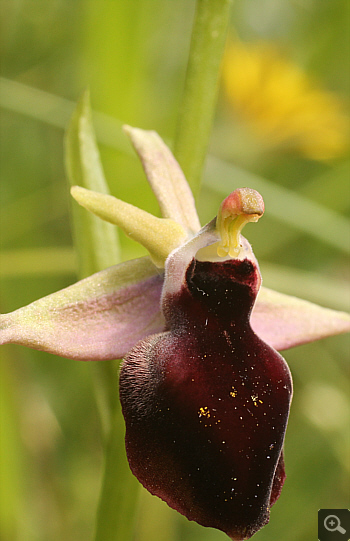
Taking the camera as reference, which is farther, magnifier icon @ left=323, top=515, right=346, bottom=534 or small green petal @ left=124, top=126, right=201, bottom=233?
magnifier icon @ left=323, top=515, right=346, bottom=534

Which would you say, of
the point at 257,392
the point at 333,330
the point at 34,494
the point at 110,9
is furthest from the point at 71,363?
the point at 257,392

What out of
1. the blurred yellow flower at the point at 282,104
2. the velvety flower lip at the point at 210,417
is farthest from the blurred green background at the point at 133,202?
the velvety flower lip at the point at 210,417

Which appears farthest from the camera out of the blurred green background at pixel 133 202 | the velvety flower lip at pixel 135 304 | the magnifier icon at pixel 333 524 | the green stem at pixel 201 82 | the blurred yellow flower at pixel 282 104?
the blurred yellow flower at pixel 282 104

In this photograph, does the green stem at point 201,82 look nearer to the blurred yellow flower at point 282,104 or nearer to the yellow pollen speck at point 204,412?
the yellow pollen speck at point 204,412

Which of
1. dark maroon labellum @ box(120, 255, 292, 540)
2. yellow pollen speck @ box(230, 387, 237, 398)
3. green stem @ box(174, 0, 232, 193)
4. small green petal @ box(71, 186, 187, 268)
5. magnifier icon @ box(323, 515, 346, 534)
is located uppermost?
green stem @ box(174, 0, 232, 193)

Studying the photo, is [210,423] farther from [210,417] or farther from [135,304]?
[135,304]

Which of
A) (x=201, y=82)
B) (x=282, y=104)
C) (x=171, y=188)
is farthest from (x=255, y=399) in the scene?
(x=282, y=104)

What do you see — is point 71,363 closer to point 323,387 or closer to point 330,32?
point 323,387

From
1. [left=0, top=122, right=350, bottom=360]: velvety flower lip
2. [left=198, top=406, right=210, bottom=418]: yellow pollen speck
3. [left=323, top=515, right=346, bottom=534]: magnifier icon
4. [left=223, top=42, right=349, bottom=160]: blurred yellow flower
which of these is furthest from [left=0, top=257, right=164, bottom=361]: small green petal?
[left=223, top=42, right=349, bottom=160]: blurred yellow flower

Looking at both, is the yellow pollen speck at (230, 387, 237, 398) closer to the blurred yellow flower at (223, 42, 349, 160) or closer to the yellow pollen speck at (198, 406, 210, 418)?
the yellow pollen speck at (198, 406, 210, 418)
